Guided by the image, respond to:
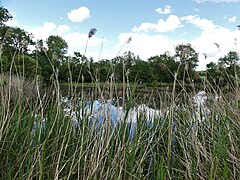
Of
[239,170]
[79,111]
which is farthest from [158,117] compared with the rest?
[239,170]

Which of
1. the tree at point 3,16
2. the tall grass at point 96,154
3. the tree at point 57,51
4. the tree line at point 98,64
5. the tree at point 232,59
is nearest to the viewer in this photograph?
the tall grass at point 96,154

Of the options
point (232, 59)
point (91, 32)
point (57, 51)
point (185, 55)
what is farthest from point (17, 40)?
point (232, 59)

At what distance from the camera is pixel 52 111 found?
6.11ft

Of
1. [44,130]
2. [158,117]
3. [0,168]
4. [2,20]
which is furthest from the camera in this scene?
[2,20]

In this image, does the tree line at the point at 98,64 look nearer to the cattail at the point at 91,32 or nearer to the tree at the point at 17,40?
the tree at the point at 17,40

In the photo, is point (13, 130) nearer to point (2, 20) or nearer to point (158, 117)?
point (158, 117)

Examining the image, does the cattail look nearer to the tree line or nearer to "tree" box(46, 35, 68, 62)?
the tree line

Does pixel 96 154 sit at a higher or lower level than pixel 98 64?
lower

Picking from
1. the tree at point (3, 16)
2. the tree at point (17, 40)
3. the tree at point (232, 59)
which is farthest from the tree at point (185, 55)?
the tree at point (3, 16)

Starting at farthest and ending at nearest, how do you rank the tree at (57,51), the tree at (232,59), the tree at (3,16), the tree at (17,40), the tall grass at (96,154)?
1. the tree at (3,16)
2. the tree at (232,59)
3. the tree at (57,51)
4. the tree at (17,40)
5. the tall grass at (96,154)

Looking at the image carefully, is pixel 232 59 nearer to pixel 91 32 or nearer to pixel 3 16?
pixel 91 32

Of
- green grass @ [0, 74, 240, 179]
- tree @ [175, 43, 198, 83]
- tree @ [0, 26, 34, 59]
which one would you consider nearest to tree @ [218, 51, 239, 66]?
tree @ [175, 43, 198, 83]

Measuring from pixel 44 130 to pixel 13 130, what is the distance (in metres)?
Result: 0.20

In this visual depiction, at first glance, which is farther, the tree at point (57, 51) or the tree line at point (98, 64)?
the tree at point (57, 51)
